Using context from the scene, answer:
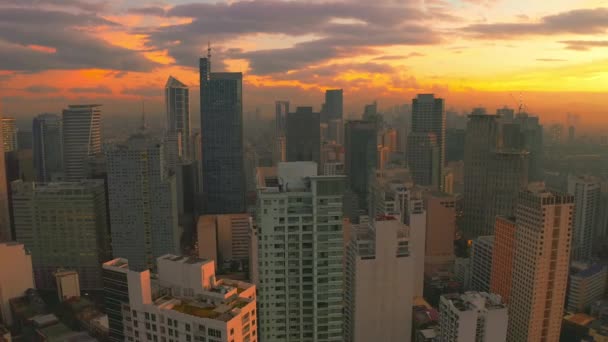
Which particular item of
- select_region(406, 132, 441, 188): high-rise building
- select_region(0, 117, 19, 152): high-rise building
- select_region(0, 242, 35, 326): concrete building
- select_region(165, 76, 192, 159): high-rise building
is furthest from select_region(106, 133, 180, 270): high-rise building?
select_region(406, 132, 441, 188): high-rise building

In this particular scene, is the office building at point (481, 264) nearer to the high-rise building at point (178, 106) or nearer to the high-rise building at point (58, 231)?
the high-rise building at point (58, 231)

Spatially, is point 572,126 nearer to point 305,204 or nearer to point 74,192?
point 305,204

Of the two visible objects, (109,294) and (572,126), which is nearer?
(109,294)

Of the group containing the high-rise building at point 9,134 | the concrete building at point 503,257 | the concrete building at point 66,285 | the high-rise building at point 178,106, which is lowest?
the concrete building at point 66,285

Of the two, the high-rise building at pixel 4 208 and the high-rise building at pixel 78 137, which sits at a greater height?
the high-rise building at pixel 78 137

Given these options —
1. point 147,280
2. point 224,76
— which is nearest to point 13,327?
point 147,280

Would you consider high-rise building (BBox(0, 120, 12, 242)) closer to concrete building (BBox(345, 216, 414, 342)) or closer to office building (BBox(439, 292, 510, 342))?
concrete building (BBox(345, 216, 414, 342))

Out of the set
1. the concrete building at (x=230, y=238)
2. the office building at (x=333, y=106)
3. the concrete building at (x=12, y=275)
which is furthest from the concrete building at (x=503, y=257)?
the office building at (x=333, y=106)
